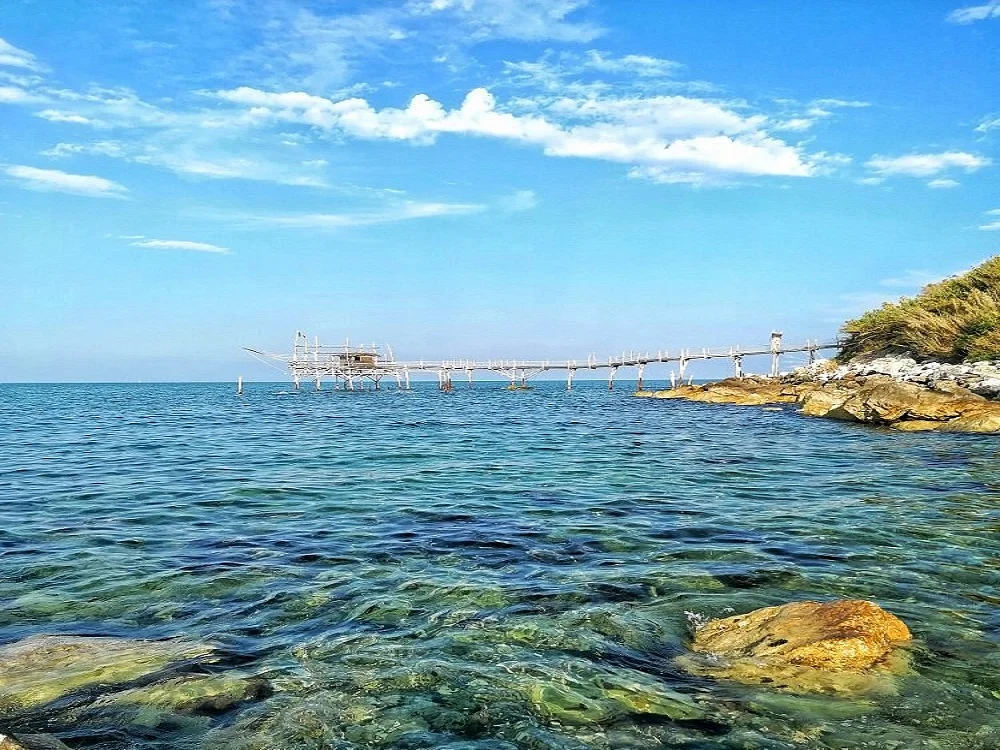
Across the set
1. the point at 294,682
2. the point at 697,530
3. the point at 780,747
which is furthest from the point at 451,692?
the point at 697,530

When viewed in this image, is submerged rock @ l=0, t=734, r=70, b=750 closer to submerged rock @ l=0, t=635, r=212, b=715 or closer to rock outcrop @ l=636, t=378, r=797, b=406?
submerged rock @ l=0, t=635, r=212, b=715

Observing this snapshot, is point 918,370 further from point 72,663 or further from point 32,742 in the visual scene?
point 32,742

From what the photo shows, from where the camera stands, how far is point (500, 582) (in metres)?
7.38

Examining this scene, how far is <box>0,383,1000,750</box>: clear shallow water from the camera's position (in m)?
4.36

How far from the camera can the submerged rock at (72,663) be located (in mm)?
4727

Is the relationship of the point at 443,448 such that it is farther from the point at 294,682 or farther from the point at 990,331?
the point at 990,331

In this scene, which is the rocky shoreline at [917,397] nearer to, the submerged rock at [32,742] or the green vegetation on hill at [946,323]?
the green vegetation on hill at [946,323]

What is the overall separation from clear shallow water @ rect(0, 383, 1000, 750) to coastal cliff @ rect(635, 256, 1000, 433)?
8.61 meters

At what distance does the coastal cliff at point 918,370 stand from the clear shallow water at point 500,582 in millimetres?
8606

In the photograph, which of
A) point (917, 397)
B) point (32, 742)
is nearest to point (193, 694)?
point (32, 742)

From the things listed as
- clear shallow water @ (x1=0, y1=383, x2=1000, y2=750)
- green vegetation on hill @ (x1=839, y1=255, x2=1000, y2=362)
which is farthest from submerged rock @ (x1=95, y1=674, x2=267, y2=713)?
green vegetation on hill @ (x1=839, y1=255, x2=1000, y2=362)

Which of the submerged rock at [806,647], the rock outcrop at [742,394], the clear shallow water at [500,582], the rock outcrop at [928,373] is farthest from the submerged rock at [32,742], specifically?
the rock outcrop at [742,394]

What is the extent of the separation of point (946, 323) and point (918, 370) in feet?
8.78

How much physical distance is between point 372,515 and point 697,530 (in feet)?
16.6
